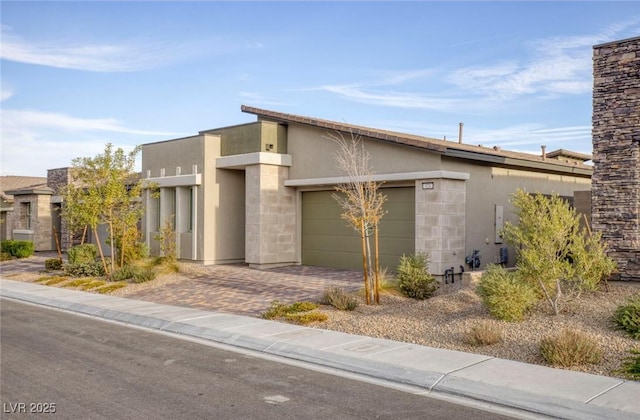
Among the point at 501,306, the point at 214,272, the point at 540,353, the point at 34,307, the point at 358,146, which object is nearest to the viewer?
the point at 540,353

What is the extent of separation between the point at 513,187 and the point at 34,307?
1466 centimetres

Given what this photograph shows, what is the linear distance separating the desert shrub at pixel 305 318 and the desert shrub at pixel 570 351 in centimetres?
466

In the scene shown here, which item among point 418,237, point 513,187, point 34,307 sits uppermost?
point 513,187

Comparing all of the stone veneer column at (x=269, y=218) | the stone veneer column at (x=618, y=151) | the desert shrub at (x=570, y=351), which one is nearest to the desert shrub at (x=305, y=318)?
the desert shrub at (x=570, y=351)

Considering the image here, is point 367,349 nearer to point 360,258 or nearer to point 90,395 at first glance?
point 90,395

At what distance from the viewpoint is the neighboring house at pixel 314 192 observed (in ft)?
A: 56.5

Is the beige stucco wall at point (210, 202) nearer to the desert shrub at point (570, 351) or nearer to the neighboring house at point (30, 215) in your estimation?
the neighboring house at point (30, 215)

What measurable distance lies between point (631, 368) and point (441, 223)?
29.1 ft

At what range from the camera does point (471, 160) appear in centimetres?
1814

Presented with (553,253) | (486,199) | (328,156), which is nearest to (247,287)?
(328,156)

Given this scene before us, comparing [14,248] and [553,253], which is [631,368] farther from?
[14,248]

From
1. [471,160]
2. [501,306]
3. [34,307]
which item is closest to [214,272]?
[34,307]

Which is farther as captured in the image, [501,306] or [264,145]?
[264,145]

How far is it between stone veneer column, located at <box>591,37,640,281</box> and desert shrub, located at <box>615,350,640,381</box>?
6155mm
